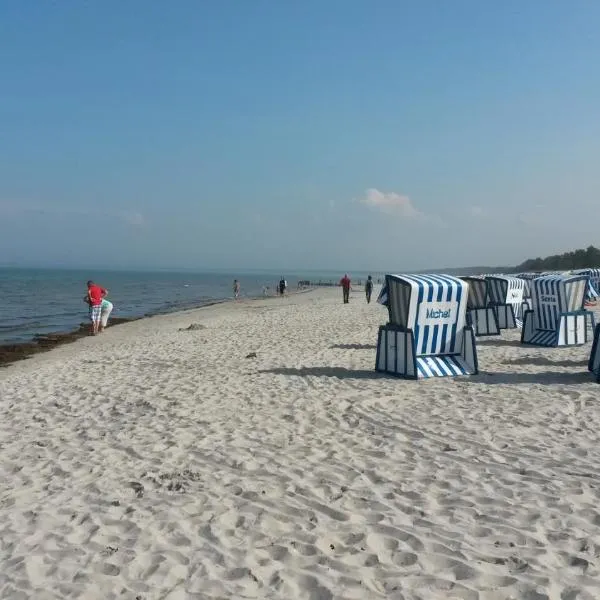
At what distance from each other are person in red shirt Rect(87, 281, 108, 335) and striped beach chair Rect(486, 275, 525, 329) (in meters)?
11.3

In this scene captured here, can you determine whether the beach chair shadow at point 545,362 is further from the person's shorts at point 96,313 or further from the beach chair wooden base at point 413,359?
the person's shorts at point 96,313

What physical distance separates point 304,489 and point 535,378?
5.54m

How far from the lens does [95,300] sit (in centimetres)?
1847

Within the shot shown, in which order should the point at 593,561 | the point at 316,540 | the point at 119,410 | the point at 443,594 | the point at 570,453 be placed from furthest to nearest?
the point at 119,410, the point at 570,453, the point at 316,540, the point at 593,561, the point at 443,594

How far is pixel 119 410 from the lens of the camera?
762 centimetres

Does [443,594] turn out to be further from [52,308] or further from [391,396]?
[52,308]

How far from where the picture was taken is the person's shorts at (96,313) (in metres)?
19.4

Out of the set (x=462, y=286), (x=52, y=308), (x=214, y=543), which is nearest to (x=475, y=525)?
(x=214, y=543)

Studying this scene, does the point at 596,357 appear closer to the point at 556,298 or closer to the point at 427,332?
the point at 427,332

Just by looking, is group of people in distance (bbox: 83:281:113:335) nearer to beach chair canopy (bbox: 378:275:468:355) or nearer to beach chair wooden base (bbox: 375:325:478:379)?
beach chair wooden base (bbox: 375:325:478:379)

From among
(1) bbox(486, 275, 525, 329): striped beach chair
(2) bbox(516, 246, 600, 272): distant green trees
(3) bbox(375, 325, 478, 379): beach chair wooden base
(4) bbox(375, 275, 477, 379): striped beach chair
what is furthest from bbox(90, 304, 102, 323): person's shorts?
(2) bbox(516, 246, 600, 272): distant green trees

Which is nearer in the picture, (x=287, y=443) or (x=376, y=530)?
(x=376, y=530)

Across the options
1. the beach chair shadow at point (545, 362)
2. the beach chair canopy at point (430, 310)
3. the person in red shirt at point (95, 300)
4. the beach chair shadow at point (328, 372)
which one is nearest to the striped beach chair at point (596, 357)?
the beach chair shadow at point (545, 362)

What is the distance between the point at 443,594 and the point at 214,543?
4.86ft
